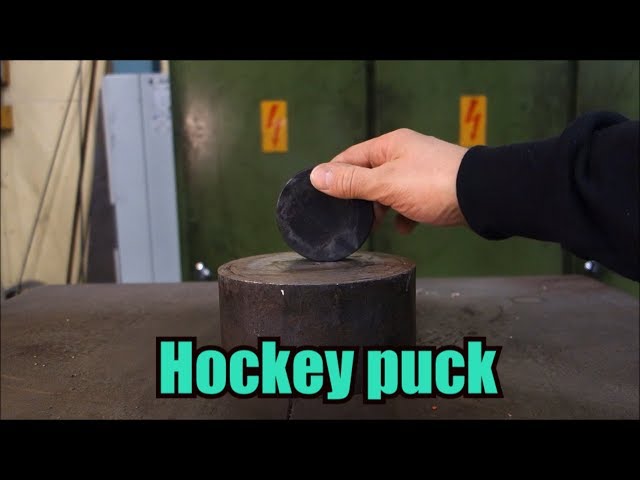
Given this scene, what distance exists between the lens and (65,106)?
9.00 feet

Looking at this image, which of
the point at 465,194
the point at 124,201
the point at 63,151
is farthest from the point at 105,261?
the point at 465,194

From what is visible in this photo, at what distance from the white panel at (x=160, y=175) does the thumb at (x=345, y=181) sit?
4.64 ft

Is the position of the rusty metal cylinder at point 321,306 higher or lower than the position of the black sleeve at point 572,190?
lower

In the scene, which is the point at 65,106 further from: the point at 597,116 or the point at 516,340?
the point at 597,116

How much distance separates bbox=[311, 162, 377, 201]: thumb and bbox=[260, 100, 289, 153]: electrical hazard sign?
1.20 meters

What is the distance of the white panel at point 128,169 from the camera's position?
2363 mm

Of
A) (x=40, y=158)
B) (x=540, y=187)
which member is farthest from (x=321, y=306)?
(x=40, y=158)

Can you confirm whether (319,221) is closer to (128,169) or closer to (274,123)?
(274,123)

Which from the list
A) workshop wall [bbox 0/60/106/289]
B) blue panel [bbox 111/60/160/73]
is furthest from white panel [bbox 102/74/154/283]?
blue panel [bbox 111/60/160/73]

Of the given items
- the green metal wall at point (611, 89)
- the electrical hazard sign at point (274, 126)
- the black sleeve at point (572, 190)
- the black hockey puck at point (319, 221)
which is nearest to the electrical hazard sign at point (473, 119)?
the green metal wall at point (611, 89)

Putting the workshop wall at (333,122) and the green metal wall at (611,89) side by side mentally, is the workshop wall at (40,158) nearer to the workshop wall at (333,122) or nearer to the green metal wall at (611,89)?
the workshop wall at (333,122)

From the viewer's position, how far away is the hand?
89 cm

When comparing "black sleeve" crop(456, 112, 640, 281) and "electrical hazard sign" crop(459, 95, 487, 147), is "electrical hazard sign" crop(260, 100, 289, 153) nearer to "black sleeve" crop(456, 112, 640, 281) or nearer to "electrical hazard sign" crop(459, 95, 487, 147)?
"electrical hazard sign" crop(459, 95, 487, 147)

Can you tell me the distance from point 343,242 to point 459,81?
133 centimetres
